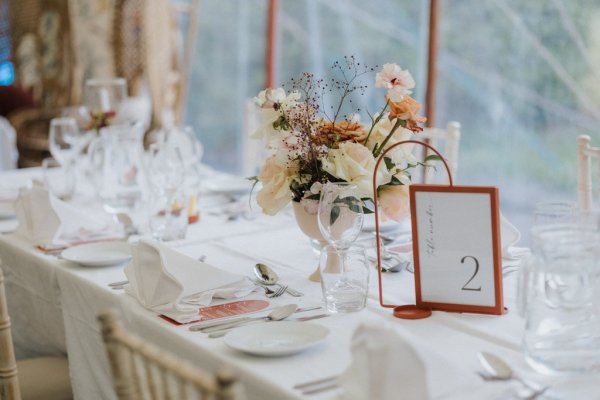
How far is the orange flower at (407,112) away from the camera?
1.80 metres

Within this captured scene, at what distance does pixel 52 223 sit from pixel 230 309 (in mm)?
889

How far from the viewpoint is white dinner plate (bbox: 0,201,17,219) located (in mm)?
2775

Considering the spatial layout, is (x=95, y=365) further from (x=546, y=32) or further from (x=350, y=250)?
(x=546, y=32)

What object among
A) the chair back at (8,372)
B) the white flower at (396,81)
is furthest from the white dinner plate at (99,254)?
the white flower at (396,81)

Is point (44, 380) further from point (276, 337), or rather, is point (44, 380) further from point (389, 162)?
point (389, 162)

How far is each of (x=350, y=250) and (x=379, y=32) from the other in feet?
10.9

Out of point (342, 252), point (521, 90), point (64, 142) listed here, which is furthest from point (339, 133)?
point (521, 90)

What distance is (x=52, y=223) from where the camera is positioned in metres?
2.40

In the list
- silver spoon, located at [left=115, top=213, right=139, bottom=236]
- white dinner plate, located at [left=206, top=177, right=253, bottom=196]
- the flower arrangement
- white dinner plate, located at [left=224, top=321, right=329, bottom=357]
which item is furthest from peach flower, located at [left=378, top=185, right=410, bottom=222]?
white dinner plate, located at [left=206, top=177, right=253, bottom=196]

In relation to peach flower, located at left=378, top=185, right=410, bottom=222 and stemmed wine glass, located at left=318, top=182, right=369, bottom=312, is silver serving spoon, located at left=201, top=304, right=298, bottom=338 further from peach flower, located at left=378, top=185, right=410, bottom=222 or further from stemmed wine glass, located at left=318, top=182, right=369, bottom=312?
peach flower, located at left=378, top=185, right=410, bottom=222

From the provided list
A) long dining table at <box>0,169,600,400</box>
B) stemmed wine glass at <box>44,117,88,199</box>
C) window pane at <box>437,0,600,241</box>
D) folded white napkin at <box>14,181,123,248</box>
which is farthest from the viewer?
window pane at <box>437,0,600,241</box>

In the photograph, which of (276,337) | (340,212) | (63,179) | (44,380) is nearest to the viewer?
(276,337)

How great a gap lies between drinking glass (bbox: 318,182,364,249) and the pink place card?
0.21 m

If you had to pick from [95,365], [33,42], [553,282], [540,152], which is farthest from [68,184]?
[33,42]
